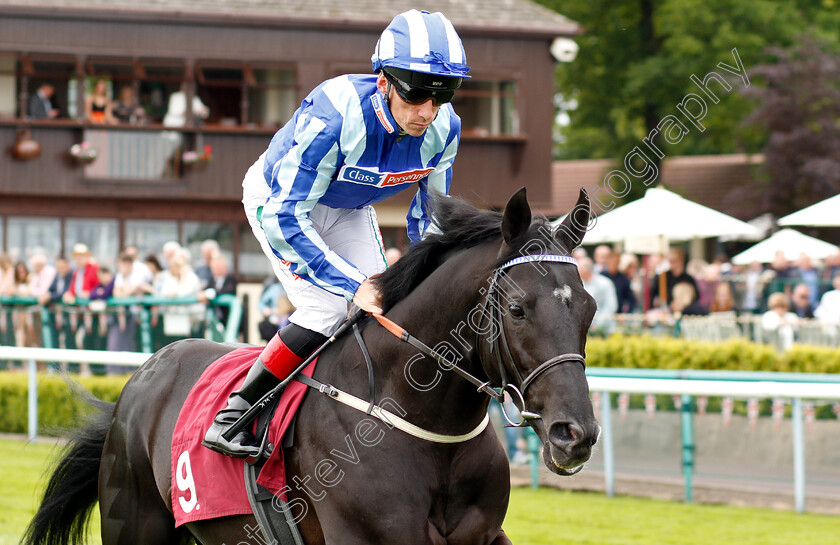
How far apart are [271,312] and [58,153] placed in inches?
400

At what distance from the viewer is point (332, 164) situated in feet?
10.3

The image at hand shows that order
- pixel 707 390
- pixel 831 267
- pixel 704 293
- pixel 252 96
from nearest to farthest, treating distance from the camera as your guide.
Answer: pixel 707 390 < pixel 831 267 < pixel 704 293 < pixel 252 96

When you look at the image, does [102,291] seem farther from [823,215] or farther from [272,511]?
[272,511]

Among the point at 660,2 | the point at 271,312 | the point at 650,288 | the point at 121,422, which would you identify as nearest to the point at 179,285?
the point at 271,312

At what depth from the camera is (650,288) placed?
11.6 metres

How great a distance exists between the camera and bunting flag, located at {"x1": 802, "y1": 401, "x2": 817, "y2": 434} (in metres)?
6.73

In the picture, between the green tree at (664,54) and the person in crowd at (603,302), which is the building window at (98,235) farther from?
the green tree at (664,54)

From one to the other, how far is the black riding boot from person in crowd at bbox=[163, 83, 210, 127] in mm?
15424

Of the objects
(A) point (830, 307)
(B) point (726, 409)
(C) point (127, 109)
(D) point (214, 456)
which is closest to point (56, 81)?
(C) point (127, 109)

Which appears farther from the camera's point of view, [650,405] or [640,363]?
[640,363]

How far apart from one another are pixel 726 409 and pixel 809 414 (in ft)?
1.82

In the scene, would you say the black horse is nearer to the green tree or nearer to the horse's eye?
the horse's eye

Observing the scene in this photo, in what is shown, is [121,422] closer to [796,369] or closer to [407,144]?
[407,144]

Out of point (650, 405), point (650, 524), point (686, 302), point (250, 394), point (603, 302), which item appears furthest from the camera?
point (686, 302)
